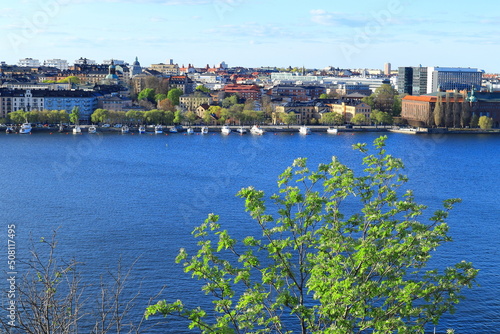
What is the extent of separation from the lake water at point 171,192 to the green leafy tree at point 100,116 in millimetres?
2754

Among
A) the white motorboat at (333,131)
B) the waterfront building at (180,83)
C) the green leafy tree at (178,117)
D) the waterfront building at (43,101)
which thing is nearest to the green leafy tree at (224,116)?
the green leafy tree at (178,117)

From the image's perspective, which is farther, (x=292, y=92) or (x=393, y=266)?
(x=292, y=92)

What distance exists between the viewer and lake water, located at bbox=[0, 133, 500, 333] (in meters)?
6.42

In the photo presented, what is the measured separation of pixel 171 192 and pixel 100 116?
44.2ft

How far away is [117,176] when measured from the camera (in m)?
12.4

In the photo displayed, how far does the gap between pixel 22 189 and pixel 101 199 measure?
148cm

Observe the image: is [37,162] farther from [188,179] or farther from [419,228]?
[419,228]

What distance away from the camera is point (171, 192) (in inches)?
417

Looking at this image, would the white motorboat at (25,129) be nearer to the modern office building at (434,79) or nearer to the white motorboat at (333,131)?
the white motorboat at (333,131)

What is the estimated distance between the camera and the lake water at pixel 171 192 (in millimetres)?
6418

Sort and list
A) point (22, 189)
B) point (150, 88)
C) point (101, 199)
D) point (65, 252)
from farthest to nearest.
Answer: point (150, 88) → point (22, 189) → point (101, 199) → point (65, 252)

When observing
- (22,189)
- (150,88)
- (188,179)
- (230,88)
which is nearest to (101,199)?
(22,189)

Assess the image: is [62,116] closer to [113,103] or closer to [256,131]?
[113,103]

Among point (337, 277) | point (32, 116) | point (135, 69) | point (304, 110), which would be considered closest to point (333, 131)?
point (304, 110)
